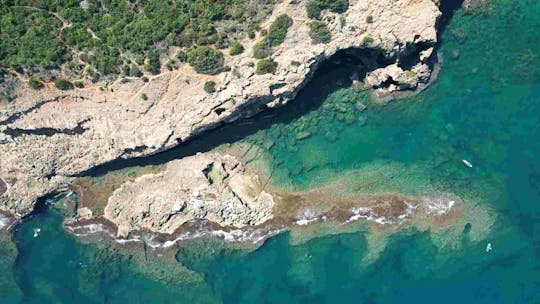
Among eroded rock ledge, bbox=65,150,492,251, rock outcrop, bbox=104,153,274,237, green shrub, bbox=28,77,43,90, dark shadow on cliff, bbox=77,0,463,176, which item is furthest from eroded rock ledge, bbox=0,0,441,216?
eroded rock ledge, bbox=65,150,492,251

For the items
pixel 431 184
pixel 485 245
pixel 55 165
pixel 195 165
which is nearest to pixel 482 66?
pixel 431 184

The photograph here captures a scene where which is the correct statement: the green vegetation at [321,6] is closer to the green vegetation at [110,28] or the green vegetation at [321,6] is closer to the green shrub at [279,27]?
the green shrub at [279,27]

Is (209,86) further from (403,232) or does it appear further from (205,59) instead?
(403,232)

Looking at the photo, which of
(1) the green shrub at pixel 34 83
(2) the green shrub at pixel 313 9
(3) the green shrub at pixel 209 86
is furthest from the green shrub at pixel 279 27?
(1) the green shrub at pixel 34 83

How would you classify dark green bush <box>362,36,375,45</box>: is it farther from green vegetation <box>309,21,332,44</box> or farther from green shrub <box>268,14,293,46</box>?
green shrub <box>268,14,293,46</box>

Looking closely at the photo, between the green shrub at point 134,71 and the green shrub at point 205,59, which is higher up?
the green shrub at point 205,59

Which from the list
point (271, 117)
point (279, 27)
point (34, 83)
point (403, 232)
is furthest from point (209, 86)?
point (403, 232)
